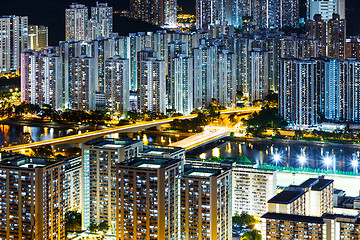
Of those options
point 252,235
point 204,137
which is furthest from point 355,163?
point 252,235

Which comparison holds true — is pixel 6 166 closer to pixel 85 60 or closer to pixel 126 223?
pixel 126 223

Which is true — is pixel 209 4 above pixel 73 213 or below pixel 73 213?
above

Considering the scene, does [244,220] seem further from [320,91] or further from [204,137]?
[320,91]

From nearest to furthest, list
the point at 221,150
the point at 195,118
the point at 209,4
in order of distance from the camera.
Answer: the point at 221,150, the point at 195,118, the point at 209,4

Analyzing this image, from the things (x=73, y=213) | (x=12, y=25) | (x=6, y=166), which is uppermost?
(x=12, y=25)

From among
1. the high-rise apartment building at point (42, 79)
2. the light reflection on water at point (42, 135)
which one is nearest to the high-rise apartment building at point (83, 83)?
the high-rise apartment building at point (42, 79)

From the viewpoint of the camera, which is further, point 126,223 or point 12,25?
point 12,25

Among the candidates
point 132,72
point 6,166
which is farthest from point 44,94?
point 6,166
